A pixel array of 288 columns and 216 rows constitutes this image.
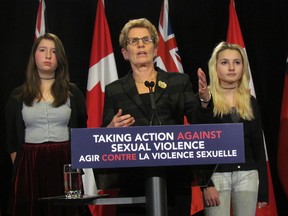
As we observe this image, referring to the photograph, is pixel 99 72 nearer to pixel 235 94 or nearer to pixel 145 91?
pixel 235 94

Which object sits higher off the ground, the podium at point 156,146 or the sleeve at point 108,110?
the sleeve at point 108,110

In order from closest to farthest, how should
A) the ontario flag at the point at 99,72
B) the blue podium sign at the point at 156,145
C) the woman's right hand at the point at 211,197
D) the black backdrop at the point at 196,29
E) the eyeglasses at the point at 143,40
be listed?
1. the blue podium sign at the point at 156,145
2. the eyeglasses at the point at 143,40
3. the woman's right hand at the point at 211,197
4. the ontario flag at the point at 99,72
5. the black backdrop at the point at 196,29

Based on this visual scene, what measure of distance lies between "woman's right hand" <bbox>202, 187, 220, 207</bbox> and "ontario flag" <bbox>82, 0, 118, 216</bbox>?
1.42 metres

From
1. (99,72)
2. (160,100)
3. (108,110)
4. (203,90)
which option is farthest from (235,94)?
(99,72)

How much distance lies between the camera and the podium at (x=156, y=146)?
5.69 ft

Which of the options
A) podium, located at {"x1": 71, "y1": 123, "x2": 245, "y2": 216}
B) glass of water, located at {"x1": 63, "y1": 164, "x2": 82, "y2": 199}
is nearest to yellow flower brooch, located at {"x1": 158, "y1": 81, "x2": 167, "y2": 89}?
glass of water, located at {"x1": 63, "y1": 164, "x2": 82, "y2": 199}

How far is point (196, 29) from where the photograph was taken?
4.63 m

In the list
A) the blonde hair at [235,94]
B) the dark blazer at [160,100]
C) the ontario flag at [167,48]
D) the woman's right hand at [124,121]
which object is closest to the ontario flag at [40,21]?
the ontario flag at [167,48]

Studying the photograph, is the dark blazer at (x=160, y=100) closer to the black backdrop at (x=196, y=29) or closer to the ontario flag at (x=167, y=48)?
the ontario flag at (x=167, y=48)

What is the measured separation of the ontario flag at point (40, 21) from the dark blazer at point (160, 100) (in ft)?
5.62

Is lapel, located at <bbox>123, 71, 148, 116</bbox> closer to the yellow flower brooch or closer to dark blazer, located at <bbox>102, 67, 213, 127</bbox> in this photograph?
dark blazer, located at <bbox>102, 67, 213, 127</bbox>

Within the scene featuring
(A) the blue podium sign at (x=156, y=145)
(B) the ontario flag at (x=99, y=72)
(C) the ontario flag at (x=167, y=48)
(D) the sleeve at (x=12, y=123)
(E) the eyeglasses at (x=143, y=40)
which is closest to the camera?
(A) the blue podium sign at (x=156, y=145)

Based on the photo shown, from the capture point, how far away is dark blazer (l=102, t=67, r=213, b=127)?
102 inches

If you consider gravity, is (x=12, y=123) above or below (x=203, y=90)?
above
